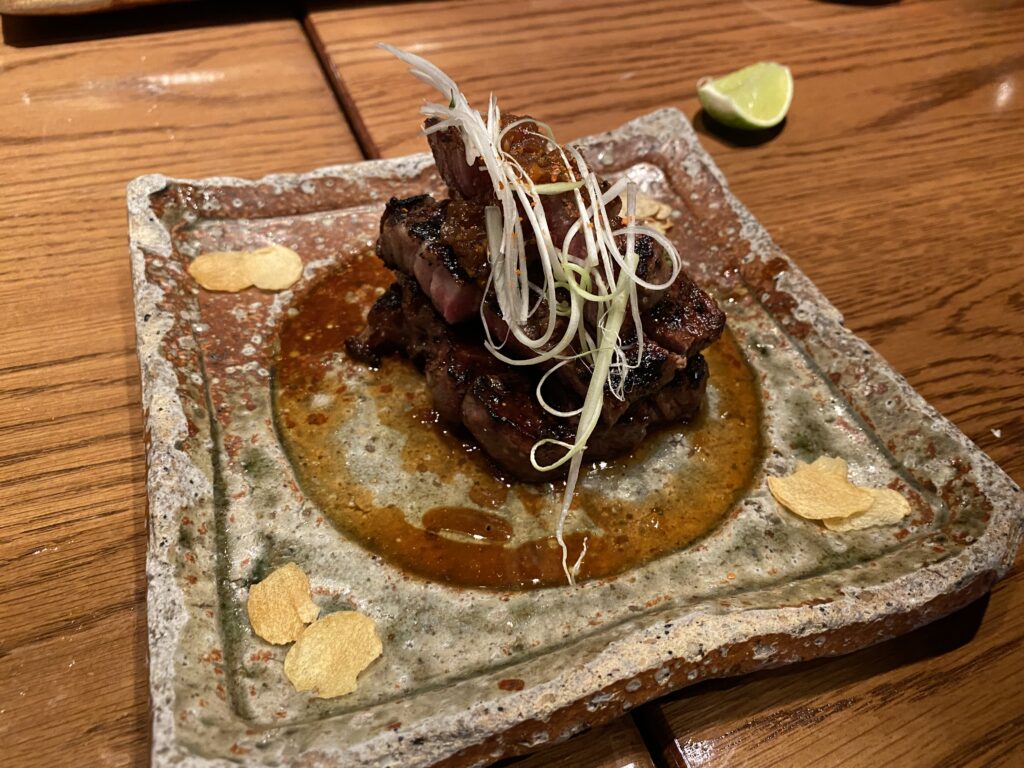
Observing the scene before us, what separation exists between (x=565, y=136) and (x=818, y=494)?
8.89 ft

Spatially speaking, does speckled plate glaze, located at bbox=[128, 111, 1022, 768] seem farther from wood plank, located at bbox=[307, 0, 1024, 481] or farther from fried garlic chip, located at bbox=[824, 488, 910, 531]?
wood plank, located at bbox=[307, 0, 1024, 481]

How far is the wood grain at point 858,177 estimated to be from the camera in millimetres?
2373

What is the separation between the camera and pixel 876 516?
2.63 metres

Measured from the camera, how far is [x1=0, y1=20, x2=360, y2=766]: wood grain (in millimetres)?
2295

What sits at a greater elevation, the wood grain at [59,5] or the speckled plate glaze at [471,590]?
the wood grain at [59,5]

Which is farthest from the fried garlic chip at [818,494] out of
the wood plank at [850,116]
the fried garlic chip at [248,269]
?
the fried garlic chip at [248,269]

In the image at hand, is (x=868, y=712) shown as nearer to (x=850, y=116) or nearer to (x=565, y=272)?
(x=565, y=272)

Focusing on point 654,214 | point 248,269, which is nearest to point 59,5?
point 248,269

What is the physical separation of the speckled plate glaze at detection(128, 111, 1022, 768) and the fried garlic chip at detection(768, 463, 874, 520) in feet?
0.16

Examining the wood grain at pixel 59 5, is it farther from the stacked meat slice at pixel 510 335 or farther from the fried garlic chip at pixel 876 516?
the fried garlic chip at pixel 876 516

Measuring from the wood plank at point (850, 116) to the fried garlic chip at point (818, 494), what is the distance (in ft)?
2.89

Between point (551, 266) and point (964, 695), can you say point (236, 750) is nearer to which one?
point (551, 266)

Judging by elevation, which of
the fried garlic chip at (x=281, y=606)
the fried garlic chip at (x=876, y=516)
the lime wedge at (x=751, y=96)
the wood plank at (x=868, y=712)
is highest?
the lime wedge at (x=751, y=96)

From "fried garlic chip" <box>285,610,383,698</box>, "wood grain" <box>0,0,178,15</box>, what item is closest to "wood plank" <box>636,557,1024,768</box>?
"fried garlic chip" <box>285,610,383,698</box>
